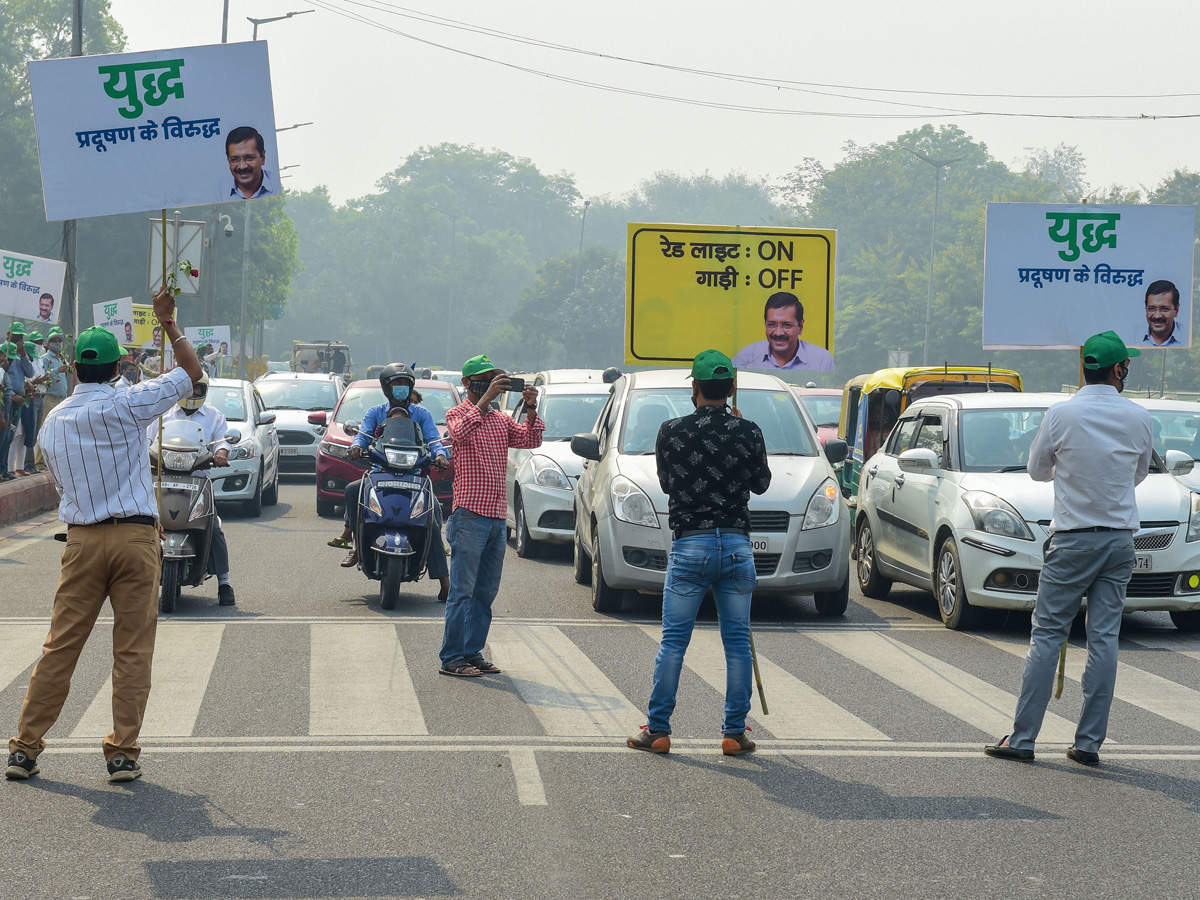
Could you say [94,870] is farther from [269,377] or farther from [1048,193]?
[1048,193]

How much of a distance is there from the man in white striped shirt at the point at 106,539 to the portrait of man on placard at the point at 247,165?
416 centimetres

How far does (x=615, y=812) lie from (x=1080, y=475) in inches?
105

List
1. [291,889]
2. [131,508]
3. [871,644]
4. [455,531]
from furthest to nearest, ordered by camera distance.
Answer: [871,644] → [455,531] → [131,508] → [291,889]

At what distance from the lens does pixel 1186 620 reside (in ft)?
39.7

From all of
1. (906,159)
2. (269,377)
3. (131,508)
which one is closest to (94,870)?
(131,508)

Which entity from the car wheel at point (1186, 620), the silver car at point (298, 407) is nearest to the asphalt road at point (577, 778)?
the car wheel at point (1186, 620)

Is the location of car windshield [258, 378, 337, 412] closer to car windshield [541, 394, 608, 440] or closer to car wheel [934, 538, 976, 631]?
car windshield [541, 394, 608, 440]

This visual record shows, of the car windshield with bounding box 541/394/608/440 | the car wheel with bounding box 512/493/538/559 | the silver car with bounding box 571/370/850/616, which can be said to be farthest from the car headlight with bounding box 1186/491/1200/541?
the car windshield with bounding box 541/394/608/440

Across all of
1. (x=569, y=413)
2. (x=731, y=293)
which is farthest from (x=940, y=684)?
(x=569, y=413)

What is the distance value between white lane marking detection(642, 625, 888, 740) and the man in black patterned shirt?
0.59 m

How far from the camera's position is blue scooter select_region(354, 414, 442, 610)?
11.7m

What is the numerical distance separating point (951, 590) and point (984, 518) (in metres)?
0.62

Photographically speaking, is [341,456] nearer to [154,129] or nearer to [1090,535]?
[154,129]

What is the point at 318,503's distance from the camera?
19.8 m
